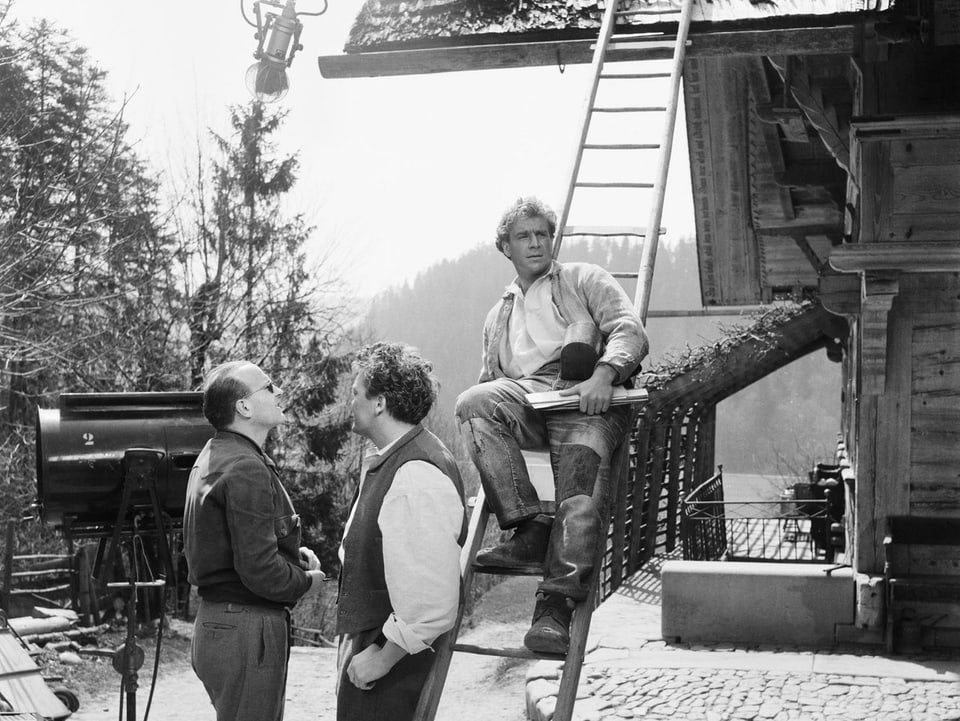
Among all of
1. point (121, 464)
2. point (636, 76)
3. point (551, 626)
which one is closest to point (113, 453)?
point (121, 464)

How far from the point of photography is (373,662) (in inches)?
116

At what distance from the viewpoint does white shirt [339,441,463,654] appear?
2.83m

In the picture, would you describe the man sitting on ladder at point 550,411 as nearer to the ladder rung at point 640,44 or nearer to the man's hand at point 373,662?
the man's hand at point 373,662

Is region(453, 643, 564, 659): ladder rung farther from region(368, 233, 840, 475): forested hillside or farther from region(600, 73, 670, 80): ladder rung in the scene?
region(368, 233, 840, 475): forested hillside

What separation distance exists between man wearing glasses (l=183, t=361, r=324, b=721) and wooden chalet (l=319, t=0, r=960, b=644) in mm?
3103

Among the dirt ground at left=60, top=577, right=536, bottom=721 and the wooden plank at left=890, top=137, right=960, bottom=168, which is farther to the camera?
the dirt ground at left=60, top=577, right=536, bottom=721

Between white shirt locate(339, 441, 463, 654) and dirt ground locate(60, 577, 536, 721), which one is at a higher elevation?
white shirt locate(339, 441, 463, 654)

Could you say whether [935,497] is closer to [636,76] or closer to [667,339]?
[636,76]

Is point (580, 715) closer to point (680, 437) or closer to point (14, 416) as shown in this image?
point (680, 437)

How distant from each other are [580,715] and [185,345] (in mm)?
16979

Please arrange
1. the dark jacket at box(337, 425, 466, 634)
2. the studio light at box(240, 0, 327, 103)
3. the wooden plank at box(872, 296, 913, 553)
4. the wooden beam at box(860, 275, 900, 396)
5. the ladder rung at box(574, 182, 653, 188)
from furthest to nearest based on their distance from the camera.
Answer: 1. the studio light at box(240, 0, 327, 103)
2. the wooden plank at box(872, 296, 913, 553)
3. the wooden beam at box(860, 275, 900, 396)
4. the ladder rung at box(574, 182, 653, 188)
5. the dark jacket at box(337, 425, 466, 634)

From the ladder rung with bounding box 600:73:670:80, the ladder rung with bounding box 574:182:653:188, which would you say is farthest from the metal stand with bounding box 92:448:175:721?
the ladder rung with bounding box 600:73:670:80

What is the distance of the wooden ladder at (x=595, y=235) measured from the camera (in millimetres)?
3318

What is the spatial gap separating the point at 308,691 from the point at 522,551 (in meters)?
7.56
